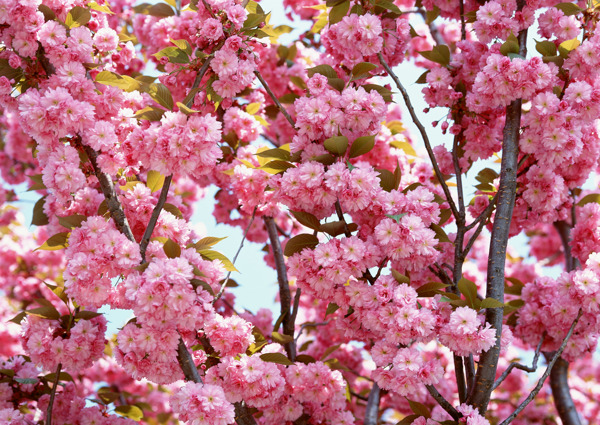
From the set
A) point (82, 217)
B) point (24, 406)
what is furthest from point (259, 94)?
point (24, 406)

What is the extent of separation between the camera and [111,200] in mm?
2762

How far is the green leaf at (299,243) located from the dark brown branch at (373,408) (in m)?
1.92

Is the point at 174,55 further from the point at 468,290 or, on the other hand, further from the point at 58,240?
the point at 468,290

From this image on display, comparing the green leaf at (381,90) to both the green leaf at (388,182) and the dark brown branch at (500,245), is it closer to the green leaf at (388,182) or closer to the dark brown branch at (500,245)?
the green leaf at (388,182)

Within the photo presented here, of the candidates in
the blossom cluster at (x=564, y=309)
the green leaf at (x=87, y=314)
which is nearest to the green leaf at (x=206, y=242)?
the green leaf at (x=87, y=314)

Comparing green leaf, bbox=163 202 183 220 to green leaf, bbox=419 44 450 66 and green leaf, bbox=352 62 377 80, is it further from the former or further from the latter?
green leaf, bbox=419 44 450 66

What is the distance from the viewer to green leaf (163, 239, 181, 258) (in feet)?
8.34

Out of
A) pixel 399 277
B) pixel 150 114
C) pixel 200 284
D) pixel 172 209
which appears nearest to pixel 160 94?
pixel 150 114

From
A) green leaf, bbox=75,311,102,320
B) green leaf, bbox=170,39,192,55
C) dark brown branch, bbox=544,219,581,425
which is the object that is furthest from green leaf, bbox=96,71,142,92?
dark brown branch, bbox=544,219,581,425

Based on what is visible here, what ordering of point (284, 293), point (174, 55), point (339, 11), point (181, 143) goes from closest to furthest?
point (181, 143)
point (174, 55)
point (339, 11)
point (284, 293)

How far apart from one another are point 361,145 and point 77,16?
1.69m

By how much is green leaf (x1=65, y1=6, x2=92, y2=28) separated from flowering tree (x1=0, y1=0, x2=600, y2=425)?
0.05 feet

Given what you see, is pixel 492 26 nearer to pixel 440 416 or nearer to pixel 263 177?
pixel 263 177

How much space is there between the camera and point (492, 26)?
11.1ft
